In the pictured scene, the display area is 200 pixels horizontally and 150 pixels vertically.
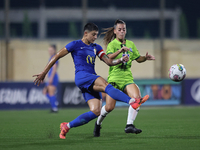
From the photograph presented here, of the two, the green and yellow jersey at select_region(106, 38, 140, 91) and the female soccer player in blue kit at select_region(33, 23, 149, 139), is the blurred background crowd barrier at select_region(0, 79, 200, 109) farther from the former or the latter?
the female soccer player in blue kit at select_region(33, 23, 149, 139)

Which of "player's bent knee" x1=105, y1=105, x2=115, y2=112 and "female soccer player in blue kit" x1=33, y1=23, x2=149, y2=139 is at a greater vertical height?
"female soccer player in blue kit" x1=33, y1=23, x2=149, y2=139

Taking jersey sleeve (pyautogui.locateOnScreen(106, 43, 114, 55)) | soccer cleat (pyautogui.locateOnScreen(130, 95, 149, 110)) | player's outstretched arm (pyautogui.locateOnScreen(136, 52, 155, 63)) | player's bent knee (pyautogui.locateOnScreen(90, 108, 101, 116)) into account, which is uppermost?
jersey sleeve (pyautogui.locateOnScreen(106, 43, 114, 55))

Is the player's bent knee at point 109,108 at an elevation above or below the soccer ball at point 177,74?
below

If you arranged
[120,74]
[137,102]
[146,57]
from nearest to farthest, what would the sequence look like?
[137,102] < [120,74] < [146,57]

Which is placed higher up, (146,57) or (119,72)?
(146,57)

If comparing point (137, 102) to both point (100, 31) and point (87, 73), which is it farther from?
point (100, 31)

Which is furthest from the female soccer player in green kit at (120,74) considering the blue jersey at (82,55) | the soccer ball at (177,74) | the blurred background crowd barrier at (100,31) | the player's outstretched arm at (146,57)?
the blurred background crowd barrier at (100,31)

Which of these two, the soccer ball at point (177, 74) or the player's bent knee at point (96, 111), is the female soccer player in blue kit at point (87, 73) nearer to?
the player's bent knee at point (96, 111)

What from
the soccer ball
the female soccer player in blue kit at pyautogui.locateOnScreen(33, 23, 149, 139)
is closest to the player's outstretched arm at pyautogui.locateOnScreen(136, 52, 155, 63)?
the soccer ball

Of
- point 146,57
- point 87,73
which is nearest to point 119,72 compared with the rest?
point 146,57

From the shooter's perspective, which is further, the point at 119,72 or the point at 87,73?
the point at 119,72

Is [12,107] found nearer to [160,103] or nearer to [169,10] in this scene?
[160,103]

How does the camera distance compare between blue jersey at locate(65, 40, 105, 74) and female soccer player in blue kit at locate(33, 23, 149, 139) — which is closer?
female soccer player in blue kit at locate(33, 23, 149, 139)

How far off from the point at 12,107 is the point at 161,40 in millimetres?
7693
